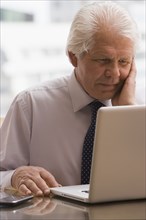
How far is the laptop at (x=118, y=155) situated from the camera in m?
1.68

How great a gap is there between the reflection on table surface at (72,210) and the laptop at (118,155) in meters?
0.03

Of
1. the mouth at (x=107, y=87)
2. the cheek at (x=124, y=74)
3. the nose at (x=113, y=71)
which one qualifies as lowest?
the mouth at (x=107, y=87)

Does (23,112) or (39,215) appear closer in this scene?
(39,215)

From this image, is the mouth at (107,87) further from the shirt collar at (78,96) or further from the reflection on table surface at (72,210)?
the reflection on table surface at (72,210)

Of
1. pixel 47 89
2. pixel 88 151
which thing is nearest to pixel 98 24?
pixel 47 89

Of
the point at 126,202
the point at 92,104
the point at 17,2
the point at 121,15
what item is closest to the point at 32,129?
the point at 92,104

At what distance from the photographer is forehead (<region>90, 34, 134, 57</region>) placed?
2342 millimetres

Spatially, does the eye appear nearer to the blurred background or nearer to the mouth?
the mouth

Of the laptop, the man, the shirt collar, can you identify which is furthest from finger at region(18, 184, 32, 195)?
the shirt collar

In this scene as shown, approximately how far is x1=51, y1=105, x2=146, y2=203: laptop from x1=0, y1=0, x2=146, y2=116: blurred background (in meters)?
1.56

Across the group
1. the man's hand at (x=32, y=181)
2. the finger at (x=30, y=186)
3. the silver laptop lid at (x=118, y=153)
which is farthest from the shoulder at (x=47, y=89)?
the silver laptop lid at (x=118, y=153)

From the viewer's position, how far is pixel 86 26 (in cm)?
239

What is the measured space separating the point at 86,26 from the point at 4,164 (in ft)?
2.00

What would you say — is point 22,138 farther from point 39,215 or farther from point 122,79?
point 39,215
